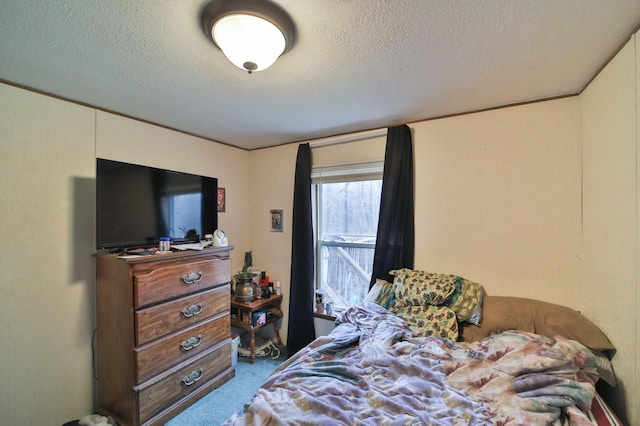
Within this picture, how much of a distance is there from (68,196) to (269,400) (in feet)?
6.58

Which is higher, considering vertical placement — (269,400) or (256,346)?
(269,400)

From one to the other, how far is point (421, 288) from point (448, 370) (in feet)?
2.21

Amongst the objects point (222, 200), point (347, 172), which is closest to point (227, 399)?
point (222, 200)

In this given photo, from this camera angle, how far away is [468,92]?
5.78ft

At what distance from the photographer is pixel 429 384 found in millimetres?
1212

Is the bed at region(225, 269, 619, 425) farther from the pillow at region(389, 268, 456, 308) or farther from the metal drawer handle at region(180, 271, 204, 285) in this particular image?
the metal drawer handle at region(180, 271, 204, 285)

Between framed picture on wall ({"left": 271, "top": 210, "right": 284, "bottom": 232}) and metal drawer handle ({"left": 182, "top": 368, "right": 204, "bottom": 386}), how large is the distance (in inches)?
60.4

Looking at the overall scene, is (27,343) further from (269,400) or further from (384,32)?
(384,32)

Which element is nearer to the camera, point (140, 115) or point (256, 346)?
point (140, 115)

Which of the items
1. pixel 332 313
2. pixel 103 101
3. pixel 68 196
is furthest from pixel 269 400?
pixel 103 101

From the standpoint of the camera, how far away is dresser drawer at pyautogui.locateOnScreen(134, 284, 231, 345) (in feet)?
5.69

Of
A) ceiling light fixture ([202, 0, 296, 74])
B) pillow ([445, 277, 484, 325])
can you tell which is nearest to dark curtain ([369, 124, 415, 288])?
pillow ([445, 277, 484, 325])

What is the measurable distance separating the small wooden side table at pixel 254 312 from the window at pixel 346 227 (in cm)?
60

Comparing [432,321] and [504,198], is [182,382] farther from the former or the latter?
[504,198]
